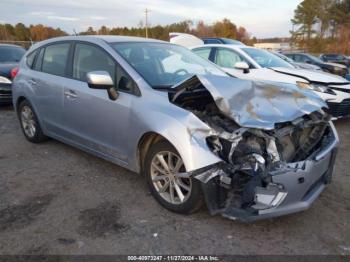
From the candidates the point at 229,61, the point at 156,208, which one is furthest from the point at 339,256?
the point at 229,61

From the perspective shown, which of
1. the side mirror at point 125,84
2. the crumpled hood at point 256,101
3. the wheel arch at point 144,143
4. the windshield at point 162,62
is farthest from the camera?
the windshield at point 162,62

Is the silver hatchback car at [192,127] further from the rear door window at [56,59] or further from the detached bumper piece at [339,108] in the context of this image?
the detached bumper piece at [339,108]

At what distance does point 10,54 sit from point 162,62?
7359 millimetres

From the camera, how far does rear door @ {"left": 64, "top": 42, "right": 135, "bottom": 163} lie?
12.1 ft

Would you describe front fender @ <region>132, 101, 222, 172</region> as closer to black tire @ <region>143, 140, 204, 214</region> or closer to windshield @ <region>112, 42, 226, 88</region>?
black tire @ <region>143, 140, 204, 214</region>

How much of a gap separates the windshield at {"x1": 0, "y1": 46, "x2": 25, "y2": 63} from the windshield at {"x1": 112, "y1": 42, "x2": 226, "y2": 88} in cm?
666

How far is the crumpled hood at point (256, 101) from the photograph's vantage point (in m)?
2.98

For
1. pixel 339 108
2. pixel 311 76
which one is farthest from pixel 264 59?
pixel 339 108

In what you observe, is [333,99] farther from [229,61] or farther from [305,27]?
[305,27]

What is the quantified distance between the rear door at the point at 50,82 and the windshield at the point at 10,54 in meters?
5.02

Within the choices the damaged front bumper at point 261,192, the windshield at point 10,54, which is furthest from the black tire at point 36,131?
the windshield at point 10,54

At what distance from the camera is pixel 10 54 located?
9719 mm

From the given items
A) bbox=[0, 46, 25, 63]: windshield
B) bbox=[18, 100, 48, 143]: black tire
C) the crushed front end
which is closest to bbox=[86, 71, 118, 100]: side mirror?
the crushed front end

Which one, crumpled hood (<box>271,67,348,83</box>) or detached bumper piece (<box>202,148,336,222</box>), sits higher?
crumpled hood (<box>271,67,348,83</box>)
